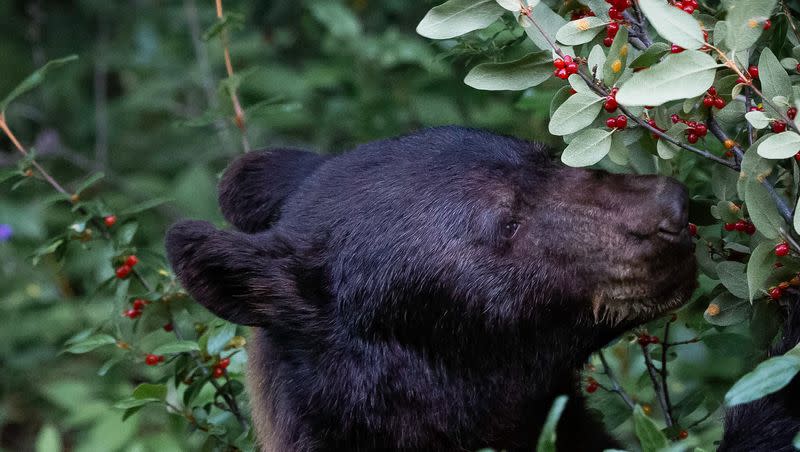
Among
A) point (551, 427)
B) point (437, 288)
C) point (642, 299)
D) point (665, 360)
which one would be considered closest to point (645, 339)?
point (665, 360)

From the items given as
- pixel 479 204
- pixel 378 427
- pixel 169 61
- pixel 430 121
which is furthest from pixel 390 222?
pixel 169 61

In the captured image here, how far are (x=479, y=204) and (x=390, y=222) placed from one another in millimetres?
236

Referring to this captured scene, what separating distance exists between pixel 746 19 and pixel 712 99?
11.3 inches

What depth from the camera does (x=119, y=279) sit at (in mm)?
3594

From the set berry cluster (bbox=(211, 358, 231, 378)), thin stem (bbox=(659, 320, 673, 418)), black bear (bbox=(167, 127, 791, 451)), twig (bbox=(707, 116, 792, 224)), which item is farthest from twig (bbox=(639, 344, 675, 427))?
berry cluster (bbox=(211, 358, 231, 378))

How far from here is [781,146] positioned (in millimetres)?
2436

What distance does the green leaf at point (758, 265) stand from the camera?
2607 millimetres

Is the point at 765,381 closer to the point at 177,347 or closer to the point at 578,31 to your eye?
the point at 578,31

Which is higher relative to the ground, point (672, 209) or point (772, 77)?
point (772, 77)

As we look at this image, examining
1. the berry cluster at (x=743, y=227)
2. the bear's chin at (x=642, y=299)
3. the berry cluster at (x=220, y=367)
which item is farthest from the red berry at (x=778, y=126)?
the berry cluster at (x=220, y=367)

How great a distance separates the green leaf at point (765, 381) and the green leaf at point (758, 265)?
0.45 metres

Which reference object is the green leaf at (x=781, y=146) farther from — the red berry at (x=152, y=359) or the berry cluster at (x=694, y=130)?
the red berry at (x=152, y=359)

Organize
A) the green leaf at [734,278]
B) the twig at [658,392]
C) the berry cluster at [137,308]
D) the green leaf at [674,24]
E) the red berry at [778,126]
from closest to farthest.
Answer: the green leaf at [674,24], the red berry at [778,126], the green leaf at [734,278], the twig at [658,392], the berry cluster at [137,308]

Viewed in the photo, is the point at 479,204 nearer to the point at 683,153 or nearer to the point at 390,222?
the point at 390,222
